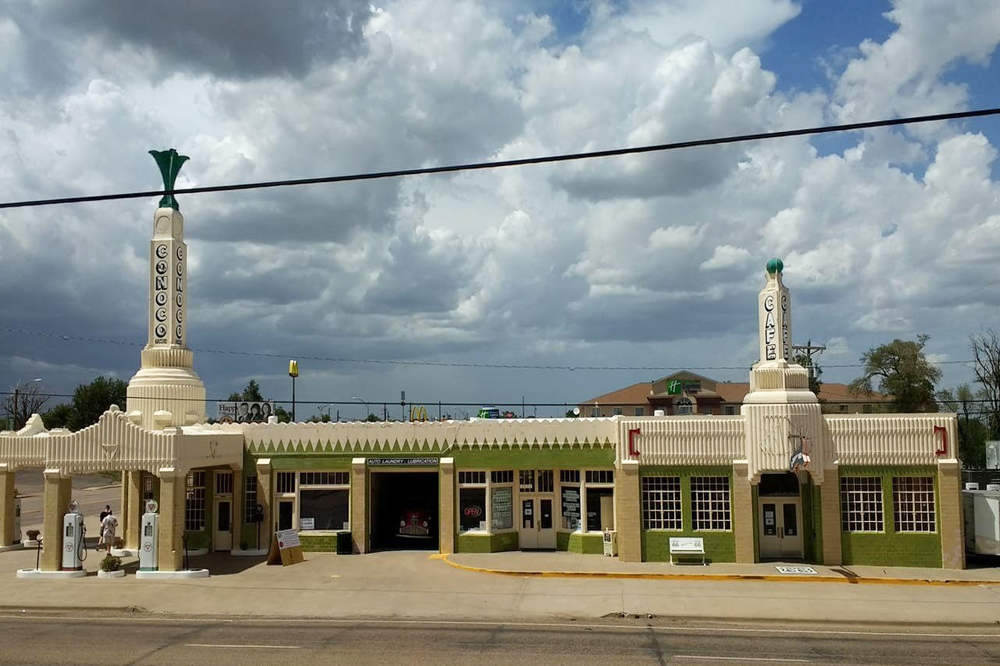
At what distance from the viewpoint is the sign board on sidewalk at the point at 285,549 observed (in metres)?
28.0

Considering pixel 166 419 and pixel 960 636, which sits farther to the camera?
pixel 166 419

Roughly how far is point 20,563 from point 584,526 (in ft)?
61.4

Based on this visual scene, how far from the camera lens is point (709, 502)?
27750 mm

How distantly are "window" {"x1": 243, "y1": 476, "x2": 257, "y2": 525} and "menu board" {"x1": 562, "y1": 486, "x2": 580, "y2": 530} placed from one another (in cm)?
1080

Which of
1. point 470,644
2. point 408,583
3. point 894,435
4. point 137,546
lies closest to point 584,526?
point 408,583

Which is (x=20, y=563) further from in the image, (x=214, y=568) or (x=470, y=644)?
(x=470, y=644)

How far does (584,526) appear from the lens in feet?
97.5

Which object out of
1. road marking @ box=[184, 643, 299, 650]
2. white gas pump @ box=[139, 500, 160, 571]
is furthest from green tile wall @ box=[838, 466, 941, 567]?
white gas pump @ box=[139, 500, 160, 571]

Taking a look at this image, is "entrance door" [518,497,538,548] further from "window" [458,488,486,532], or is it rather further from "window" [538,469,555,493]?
"window" [458,488,486,532]

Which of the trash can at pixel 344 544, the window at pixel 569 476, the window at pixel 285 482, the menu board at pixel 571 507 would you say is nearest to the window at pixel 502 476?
the window at pixel 569 476

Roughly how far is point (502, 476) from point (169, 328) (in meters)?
13.5

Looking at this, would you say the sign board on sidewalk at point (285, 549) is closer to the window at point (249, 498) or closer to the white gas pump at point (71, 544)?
the window at point (249, 498)

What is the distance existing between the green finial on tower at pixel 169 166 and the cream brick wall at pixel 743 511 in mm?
22338

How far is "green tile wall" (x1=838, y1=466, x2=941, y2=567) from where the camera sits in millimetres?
26750
